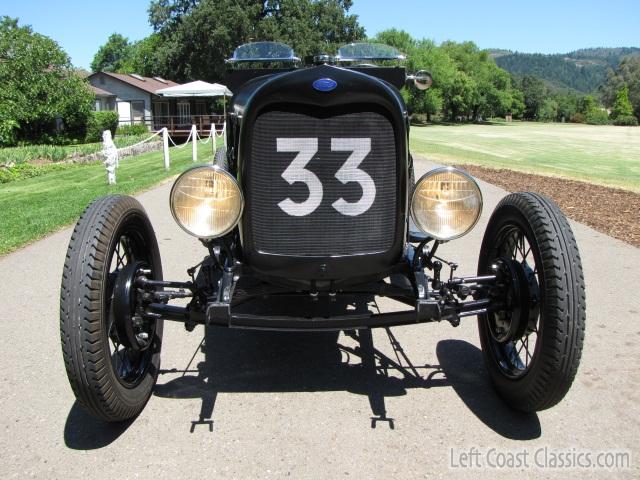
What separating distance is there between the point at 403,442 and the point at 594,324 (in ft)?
7.25

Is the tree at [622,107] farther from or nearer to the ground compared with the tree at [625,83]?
nearer to the ground

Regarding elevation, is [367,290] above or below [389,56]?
below

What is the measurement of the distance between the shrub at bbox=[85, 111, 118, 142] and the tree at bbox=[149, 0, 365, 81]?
16.4 m

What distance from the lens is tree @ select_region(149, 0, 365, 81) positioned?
4912 cm

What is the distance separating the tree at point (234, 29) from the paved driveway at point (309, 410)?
4684 centimetres

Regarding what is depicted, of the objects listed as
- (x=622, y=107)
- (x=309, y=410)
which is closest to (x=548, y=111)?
(x=622, y=107)

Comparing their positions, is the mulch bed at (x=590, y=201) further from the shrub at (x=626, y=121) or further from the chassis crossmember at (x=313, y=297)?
the shrub at (x=626, y=121)

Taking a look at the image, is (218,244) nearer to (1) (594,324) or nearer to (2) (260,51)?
(2) (260,51)

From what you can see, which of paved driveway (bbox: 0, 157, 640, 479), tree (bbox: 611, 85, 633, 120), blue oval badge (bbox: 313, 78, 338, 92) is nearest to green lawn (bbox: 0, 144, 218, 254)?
paved driveway (bbox: 0, 157, 640, 479)

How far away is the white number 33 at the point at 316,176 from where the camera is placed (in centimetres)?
269

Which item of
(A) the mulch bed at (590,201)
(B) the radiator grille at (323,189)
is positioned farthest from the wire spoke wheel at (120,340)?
(A) the mulch bed at (590,201)

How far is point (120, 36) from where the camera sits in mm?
104688

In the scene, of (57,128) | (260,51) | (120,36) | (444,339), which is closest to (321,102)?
(444,339)

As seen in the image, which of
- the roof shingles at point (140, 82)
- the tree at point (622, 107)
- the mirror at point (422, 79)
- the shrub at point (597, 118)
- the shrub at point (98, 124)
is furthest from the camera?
the tree at point (622, 107)
